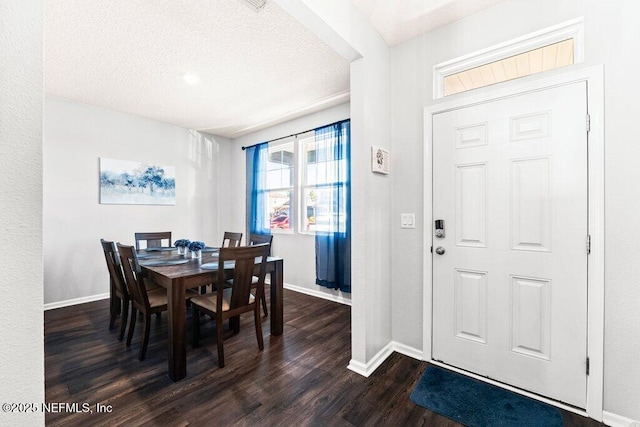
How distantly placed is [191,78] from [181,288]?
225 centimetres

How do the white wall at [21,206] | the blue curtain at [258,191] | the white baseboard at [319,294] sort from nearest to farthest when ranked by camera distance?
the white wall at [21,206], the white baseboard at [319,294], the blue curtain at [258,191]

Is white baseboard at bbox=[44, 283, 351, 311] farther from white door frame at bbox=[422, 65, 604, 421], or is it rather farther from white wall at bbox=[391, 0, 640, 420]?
white wall at bbox=[391, 0, 640, 420]

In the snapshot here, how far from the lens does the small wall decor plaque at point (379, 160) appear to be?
2.10m

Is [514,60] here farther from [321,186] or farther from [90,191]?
[90,191]

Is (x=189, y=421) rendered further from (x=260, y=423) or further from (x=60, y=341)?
(x=60, y=341)

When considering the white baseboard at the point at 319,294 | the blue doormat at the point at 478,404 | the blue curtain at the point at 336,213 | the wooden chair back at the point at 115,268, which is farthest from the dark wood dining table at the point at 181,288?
the blue doormat at the point at 478,404

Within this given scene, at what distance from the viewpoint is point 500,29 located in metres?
1.91

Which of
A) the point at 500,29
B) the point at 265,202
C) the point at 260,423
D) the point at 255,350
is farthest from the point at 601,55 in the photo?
the point at 265,202

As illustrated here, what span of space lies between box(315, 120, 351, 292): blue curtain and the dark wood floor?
3.19 feet

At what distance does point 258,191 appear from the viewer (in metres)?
4.74

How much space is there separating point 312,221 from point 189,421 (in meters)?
2.86

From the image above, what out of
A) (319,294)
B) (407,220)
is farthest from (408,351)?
(319,294)

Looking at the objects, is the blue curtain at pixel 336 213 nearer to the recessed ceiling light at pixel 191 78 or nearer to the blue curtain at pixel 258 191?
the blue curtain at pixel 258 191

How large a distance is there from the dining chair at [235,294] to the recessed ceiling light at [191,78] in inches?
79.2
